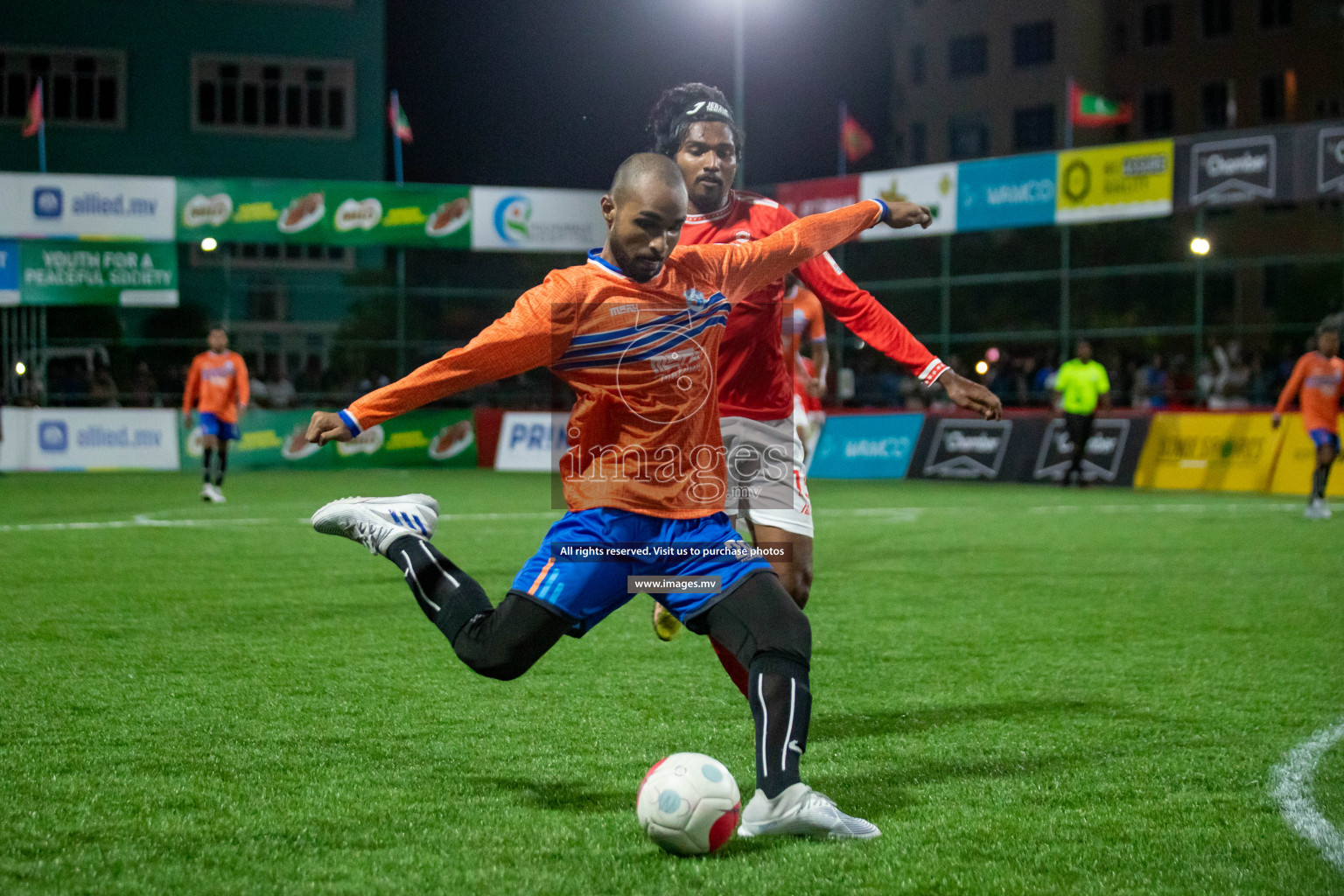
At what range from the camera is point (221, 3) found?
36.0 m

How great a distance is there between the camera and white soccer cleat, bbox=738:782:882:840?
3.78 m

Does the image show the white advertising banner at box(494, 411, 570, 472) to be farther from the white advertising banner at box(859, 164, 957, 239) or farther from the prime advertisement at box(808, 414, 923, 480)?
the white advertising banner at box(859, 164, 957, 239)

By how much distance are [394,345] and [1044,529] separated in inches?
666

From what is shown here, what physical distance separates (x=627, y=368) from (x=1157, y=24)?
54114 millimetres

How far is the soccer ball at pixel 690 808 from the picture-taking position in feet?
12.0

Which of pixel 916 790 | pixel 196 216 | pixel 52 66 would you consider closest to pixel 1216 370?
pixel 196 216

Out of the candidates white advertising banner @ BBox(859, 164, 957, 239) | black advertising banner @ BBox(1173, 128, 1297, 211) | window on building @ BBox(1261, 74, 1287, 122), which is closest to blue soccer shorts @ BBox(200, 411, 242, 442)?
white advertising banner @ BBox(859, 164, 957, 239)

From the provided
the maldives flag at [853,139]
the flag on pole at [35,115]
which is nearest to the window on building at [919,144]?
the maldives flag at [853,139]

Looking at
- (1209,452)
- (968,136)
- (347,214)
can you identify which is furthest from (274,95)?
(968,136)

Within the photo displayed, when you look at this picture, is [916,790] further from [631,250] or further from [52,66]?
[52,66]

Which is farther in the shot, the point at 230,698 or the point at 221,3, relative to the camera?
the point at 221,3

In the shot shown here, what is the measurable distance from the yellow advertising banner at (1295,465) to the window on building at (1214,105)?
36.7 m

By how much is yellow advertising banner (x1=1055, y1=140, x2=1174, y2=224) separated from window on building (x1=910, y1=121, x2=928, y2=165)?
3825 centimetres

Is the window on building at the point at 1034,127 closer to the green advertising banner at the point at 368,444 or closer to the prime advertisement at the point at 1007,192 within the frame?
the prime advertisement at the point at 1007,192
